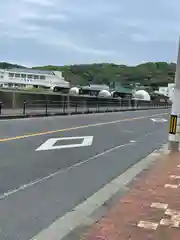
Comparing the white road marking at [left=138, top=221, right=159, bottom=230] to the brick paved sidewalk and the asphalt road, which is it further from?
the asphalt road

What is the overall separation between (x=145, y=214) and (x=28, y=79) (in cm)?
14663

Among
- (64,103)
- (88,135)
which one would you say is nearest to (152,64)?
(64,103)

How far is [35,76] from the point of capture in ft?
521

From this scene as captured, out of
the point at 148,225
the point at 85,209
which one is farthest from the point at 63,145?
the point at 148,225

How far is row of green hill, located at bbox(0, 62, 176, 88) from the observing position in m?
171

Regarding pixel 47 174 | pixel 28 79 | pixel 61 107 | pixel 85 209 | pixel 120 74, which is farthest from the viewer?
pixel 120 74

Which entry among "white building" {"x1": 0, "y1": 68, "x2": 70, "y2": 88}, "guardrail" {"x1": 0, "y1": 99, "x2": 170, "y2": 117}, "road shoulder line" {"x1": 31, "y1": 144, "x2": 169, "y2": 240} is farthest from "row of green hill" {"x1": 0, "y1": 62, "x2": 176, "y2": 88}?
"road shoulder line" {"x1": 31, "y1": 144, "x2": 169, "y2": 240}

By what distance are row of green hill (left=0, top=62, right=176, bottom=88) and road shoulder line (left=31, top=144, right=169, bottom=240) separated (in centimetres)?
15607

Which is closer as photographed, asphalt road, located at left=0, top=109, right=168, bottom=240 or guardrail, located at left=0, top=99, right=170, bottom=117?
asphalt road, located at left=0, top=109, right=168, bottom=240

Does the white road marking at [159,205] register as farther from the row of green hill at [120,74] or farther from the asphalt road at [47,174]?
the row of green hill at [120,74]

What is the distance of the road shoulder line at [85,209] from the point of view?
206 inches

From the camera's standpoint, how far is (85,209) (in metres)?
6.48

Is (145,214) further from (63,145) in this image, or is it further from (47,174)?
(63,145)

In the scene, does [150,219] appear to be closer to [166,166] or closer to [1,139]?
[166,166]
